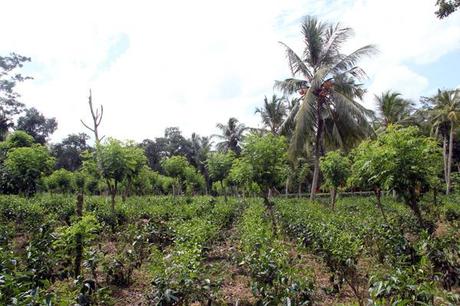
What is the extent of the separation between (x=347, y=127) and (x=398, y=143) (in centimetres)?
1098

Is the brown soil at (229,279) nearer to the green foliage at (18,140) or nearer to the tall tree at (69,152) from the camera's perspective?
the green foliage at (18,140)

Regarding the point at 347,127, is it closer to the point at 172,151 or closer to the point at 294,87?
the point at 294,87

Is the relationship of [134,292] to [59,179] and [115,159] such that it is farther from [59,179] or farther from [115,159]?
[59,179]

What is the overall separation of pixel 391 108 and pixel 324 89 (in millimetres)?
11767

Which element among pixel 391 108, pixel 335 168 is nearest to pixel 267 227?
pixel 335 168

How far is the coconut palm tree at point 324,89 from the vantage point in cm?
1731

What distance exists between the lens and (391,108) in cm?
2712

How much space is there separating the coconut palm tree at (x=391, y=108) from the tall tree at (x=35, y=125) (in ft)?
97.9

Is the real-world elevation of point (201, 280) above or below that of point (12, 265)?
below

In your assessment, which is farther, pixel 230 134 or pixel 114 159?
pixel 230 134

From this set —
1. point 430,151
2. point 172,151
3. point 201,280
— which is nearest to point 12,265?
point 201,280

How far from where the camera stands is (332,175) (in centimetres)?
1622

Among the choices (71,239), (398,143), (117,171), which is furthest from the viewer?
(117,171)

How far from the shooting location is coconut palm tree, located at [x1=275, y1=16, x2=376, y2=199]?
17.3 meters
